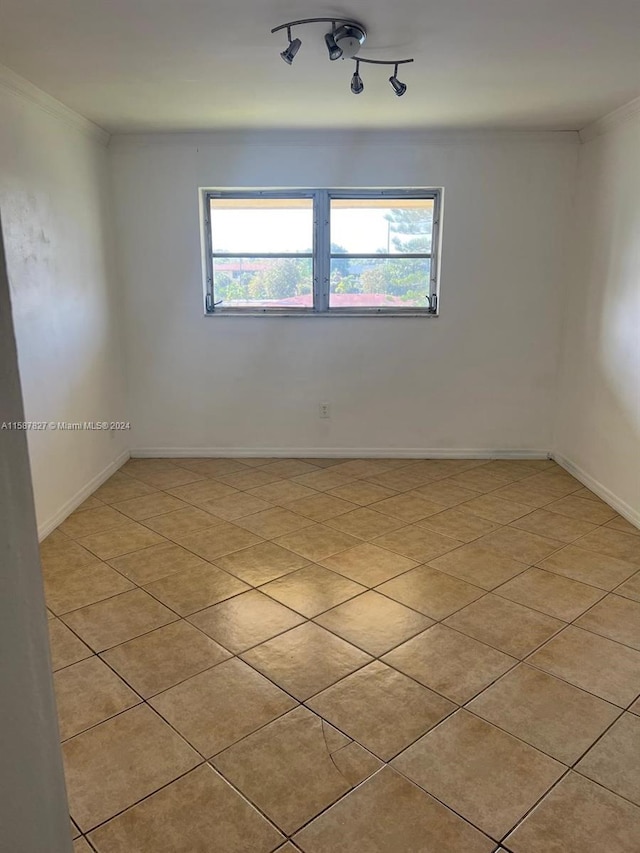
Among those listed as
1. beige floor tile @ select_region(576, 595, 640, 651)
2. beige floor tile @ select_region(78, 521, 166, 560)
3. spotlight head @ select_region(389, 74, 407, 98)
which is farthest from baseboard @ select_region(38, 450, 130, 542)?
spotlight head @ select_region(389, 74, 407, 98)

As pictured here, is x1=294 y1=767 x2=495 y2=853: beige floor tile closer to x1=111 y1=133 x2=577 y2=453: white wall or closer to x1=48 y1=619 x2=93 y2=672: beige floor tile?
x1=48 y1=619 x2=93 y2=672: beige floor tile

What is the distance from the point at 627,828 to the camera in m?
1.46

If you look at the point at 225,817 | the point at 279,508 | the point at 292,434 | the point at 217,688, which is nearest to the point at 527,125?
the point at 292,434

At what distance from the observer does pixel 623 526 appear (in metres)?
3.36

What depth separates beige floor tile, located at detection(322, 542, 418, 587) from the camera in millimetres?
2764

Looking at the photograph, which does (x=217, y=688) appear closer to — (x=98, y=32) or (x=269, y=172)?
(x=98, y=32)

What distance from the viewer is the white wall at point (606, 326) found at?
3426 mm

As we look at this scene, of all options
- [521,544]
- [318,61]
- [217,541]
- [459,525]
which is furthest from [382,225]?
[217,541]

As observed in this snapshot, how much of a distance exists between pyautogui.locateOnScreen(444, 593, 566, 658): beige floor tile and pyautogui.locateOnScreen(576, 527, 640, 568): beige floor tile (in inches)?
32.3

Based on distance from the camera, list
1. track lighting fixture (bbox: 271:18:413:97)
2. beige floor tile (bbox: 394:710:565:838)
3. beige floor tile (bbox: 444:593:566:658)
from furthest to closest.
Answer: track lighting fixture (bbox: 271:18:413:97), beige floor tile (bbox: 444:593:566:658), beige floor tile (bbox: 394:710:565:838)

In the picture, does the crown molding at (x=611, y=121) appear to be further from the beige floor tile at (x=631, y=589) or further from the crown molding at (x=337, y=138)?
the beige floor tile at (x=631, y=589)

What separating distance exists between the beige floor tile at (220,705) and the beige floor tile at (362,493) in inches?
71.6

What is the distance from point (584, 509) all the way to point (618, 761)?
2.15 metres

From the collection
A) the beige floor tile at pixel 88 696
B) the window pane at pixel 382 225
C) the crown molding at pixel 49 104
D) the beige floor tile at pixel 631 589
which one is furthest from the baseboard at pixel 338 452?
the beige floor tile at pixel 88 696
